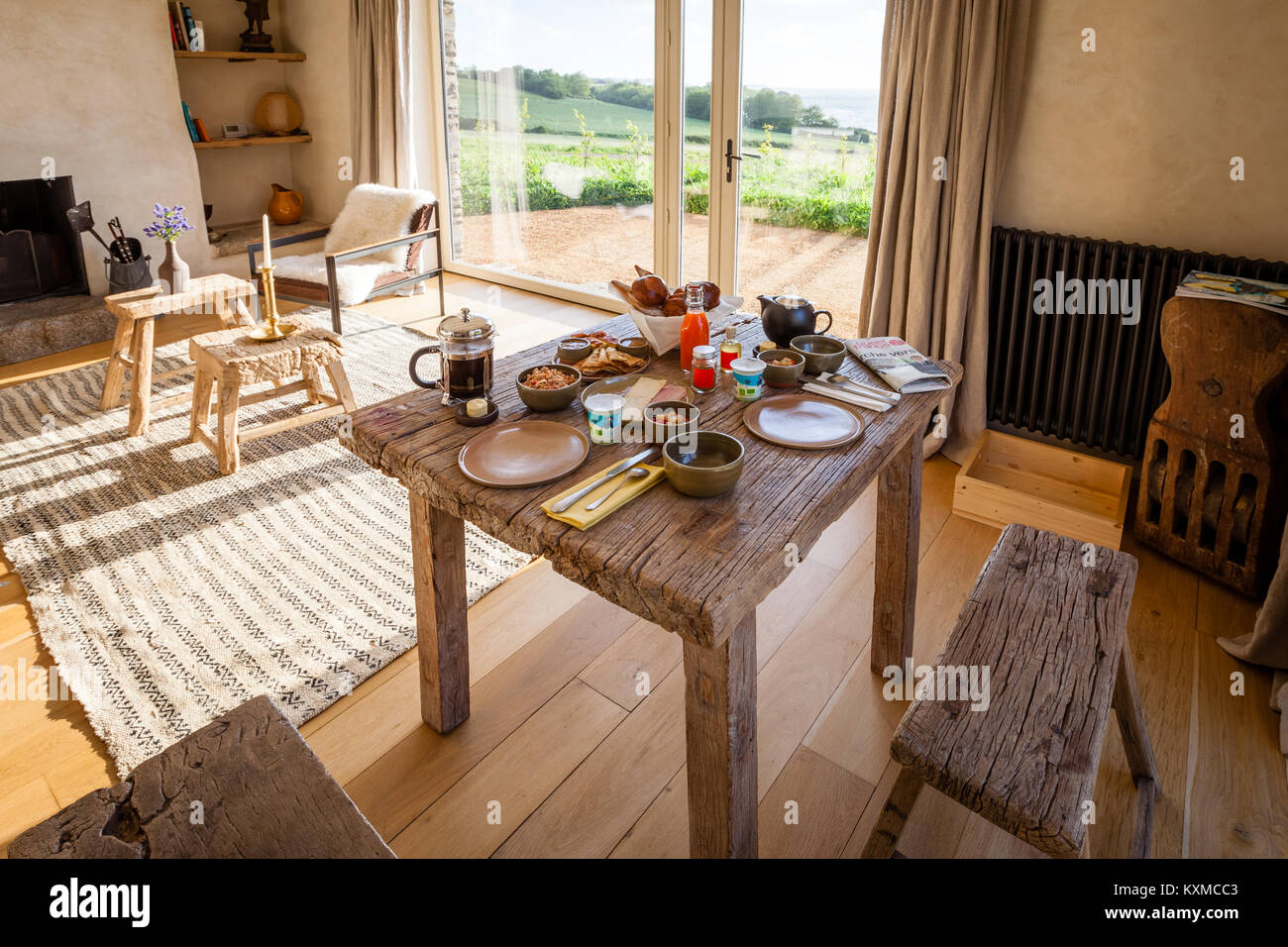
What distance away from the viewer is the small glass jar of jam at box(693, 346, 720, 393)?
1.74 metres

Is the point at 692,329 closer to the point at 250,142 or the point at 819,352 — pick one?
the point at 819,352

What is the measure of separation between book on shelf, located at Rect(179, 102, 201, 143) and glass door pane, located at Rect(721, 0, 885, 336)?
3.49 meters

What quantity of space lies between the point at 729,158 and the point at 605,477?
3.06 meters

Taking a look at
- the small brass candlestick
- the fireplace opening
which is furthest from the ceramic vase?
the fireplace opening

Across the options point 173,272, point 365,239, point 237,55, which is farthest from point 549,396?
point 237,55

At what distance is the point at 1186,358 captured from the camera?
96.4 inches

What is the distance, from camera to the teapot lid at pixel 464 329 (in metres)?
1.67

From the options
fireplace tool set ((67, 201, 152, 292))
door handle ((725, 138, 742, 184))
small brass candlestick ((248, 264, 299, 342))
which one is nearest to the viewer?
small brass candlestick ((248, 264, 299, 342))

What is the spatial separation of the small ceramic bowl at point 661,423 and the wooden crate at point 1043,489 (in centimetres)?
163

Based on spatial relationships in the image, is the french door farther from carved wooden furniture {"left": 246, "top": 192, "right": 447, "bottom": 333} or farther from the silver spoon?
the silver spoon

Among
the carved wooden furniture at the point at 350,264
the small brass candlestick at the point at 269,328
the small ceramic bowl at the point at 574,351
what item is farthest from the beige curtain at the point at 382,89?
the small ceramic bowl at the point at 574,351

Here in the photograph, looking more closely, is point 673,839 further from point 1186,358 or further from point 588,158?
point 588,158

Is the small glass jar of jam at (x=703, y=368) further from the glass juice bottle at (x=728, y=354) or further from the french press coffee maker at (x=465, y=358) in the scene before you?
the french press coffee maker at (x=465, y=358)

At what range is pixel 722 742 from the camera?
1.31m
